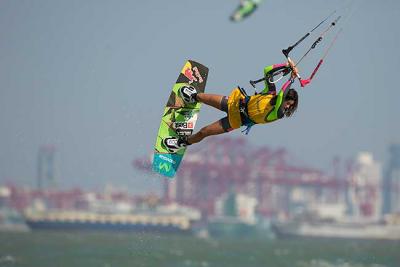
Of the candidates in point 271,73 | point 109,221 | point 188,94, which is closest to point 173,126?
point 188,94

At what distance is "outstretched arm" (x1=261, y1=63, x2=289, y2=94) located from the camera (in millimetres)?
10297

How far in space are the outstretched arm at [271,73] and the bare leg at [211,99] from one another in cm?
53

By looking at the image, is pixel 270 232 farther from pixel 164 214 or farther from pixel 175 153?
pixel 175 153

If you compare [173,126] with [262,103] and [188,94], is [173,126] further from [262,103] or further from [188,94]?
[262,103]

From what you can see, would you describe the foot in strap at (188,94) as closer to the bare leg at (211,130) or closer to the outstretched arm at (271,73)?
the bare leg at (211,130)

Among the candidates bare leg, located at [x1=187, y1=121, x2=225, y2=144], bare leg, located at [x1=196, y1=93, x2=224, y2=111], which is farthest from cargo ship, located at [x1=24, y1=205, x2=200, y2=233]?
bare leg, located at [x1=187, y1=121, x2=225, y2=144]

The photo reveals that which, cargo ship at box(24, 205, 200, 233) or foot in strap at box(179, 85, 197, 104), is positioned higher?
cargo ship at box(24, 205, 200, 233)

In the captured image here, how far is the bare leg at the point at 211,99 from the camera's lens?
10.9m

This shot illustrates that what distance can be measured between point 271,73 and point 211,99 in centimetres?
88

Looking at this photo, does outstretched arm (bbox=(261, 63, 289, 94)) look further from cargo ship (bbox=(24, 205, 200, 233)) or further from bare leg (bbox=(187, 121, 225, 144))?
cargo ship (bbox=(24, 205, 200, 233))

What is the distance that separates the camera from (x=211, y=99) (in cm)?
1102

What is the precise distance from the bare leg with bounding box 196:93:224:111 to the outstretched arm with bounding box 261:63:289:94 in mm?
533

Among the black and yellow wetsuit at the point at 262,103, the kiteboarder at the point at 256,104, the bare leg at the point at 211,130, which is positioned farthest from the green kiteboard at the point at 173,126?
the black and yellow wetsuit at the point at 262,103

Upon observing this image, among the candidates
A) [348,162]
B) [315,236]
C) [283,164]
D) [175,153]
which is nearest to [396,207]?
[348,162]
